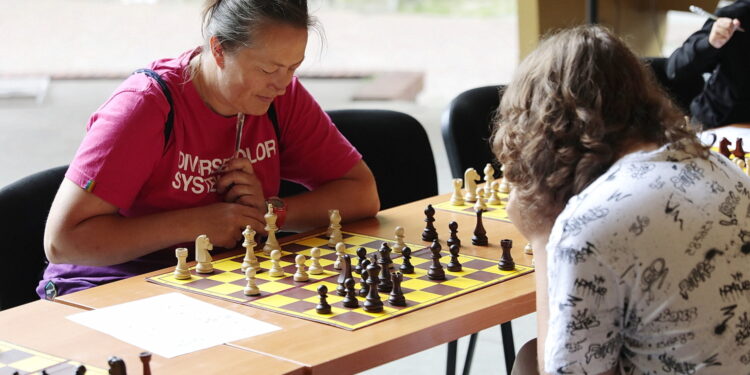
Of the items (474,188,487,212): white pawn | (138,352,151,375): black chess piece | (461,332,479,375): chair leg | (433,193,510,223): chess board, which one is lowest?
(461,332,479,375): chair leg

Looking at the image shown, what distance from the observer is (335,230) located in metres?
2.27

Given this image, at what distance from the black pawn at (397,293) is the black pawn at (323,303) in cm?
12

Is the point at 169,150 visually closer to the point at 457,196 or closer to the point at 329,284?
the point at 329,284

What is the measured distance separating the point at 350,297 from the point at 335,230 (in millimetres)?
481

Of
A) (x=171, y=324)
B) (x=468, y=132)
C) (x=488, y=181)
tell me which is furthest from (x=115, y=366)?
(x=468, y=132)

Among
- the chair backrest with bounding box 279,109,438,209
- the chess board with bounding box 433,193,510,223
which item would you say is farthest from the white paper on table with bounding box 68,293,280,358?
the chair backrest with bounding box 279,109,438,209

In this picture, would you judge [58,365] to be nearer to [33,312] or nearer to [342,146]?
[33,312]

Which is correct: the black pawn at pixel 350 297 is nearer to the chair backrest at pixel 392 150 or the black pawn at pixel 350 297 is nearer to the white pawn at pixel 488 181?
the white pawn at pixel 488 181

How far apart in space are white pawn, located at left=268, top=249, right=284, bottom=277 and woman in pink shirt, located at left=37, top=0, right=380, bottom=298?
0.77ft

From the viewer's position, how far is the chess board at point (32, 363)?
151cm

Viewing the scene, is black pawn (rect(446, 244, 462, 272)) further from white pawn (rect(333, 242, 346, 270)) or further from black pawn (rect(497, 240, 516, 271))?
white pawn (rect(333, 242, 346, 270))

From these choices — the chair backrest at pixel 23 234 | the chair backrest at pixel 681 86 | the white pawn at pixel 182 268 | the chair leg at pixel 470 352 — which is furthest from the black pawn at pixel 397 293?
the chair backrest at pixel 681 86

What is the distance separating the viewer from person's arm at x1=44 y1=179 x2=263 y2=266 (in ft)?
6.91

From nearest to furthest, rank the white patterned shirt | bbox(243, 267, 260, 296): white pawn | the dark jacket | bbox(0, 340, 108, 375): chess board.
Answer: the white patterned shirt → bbox(0, 340, 108, 375): chess board → bbox(243, 267, 260, 296): white pawn → the dark jacket
